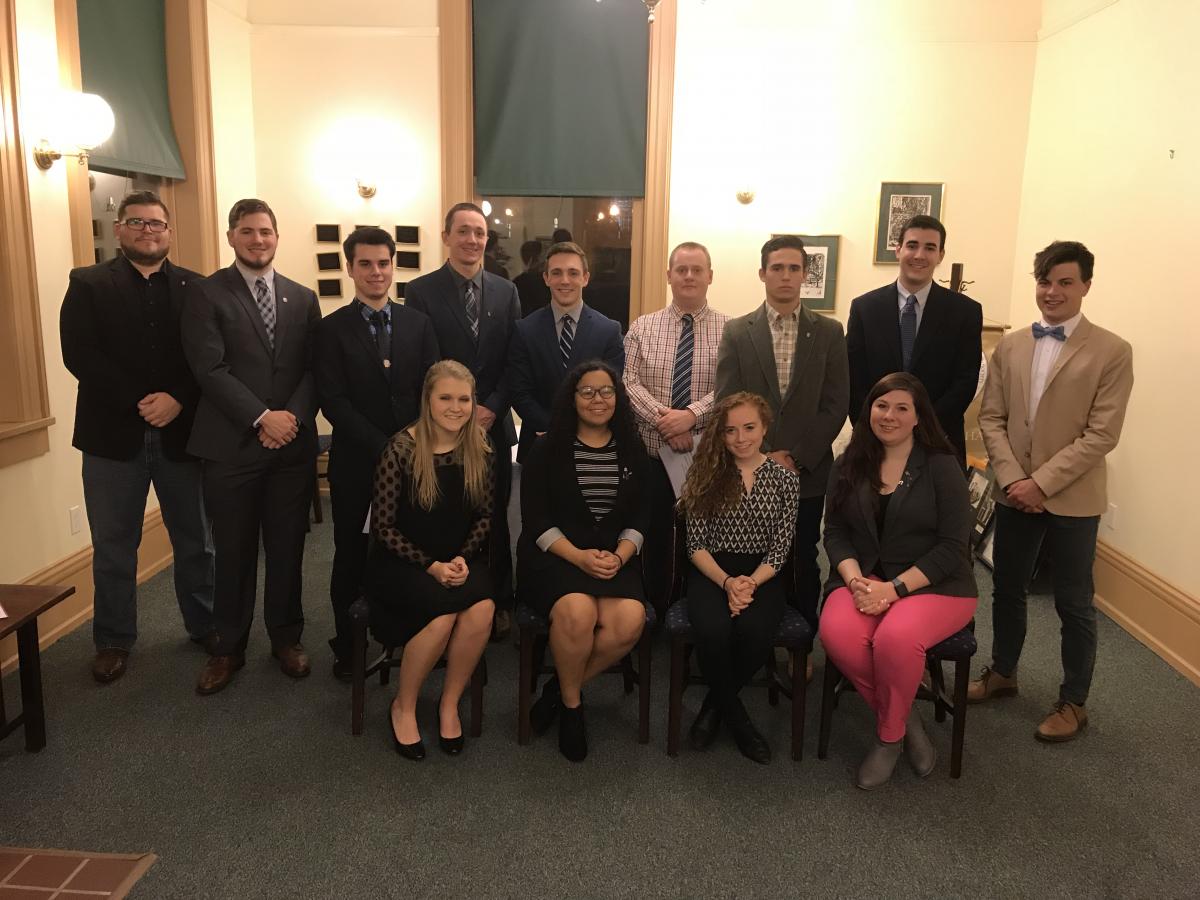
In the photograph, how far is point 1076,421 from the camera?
2771 millimetres

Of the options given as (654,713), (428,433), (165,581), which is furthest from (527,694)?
(165,581)

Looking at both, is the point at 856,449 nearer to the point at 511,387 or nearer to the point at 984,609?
the point at 511,387

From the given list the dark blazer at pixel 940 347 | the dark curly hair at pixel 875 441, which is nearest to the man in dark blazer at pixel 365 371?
the dark curly hair at pixel 875 441

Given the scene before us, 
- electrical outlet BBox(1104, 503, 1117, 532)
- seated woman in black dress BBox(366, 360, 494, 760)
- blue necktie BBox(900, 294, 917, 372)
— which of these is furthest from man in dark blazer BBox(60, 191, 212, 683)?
electrical outlet BBox(1104, 503, 1117, 532)

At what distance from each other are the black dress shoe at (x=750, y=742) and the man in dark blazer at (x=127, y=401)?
220 cm

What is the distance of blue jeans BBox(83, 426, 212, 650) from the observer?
3.06m

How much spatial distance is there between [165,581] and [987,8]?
5.66 meters

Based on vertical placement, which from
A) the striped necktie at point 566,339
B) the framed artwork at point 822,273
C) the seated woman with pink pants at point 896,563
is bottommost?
the seated woman with pink pants at point 896,563

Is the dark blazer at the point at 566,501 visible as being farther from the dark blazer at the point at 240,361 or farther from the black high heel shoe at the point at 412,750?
the dark blazer at the point at 240,361

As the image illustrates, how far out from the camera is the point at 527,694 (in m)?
2.71

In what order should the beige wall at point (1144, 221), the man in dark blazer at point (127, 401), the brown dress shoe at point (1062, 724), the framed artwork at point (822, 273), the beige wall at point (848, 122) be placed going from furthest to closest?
1. the framed artwork at point (822, 273)
2. the beige wall at point (848, 122)
3. the beige wall at point (1144, 221)
4. the man in dark blazer at point (127, 401)
5. the brown dress shoe at point (1062, 724)

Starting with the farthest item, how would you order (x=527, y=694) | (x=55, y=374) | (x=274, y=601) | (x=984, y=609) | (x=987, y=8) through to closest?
1. (x=987, y=8)
2. (x=984, y=609)
3. (x=55, y=374)
4. (x=274, y=601)
5. (x=527, y=694)

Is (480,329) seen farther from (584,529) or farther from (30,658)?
(30,658)

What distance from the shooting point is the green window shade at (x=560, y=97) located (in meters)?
5.22
